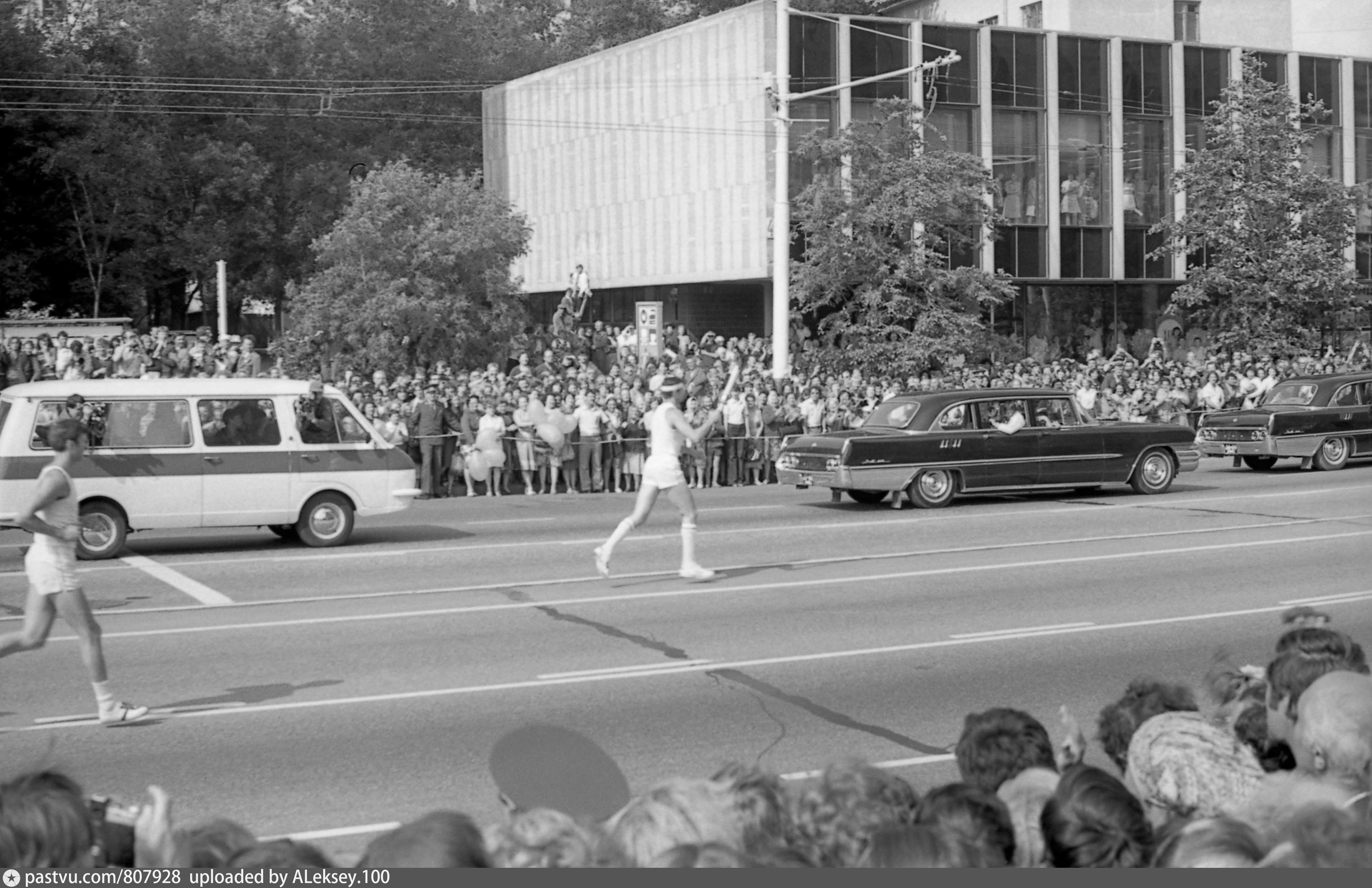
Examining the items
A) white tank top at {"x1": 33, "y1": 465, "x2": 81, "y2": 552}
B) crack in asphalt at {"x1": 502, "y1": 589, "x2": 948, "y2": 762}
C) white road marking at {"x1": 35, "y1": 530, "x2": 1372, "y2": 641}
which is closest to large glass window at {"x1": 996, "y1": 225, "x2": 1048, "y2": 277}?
white road marking at {"x1": 35, "y1": 530, "x2": 1372, "y2": 641}

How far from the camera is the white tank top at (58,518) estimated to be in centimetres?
911

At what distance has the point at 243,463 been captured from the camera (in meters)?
17.5

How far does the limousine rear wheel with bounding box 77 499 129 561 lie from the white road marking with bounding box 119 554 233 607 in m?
0.19

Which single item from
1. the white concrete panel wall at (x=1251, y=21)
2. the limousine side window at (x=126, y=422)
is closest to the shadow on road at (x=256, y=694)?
the limousine side window at (x=126, y=422)

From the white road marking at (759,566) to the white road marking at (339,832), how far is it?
6773mm

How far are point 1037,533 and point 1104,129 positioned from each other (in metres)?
31.6

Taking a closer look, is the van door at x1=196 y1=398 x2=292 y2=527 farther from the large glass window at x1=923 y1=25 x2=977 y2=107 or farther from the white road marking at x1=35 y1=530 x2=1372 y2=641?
the large glass window at x1=923 y1=25 x2=977 y2=107

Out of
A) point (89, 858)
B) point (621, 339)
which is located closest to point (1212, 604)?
point (89, 858)

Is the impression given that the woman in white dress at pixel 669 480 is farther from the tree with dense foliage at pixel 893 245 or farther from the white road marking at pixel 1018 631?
the tree with dense foliage at pixel 893 245

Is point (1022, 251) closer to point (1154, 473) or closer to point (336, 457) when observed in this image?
point (1154, 473)

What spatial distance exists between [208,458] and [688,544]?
5.96 m

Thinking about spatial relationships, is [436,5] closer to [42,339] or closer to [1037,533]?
[42,339]

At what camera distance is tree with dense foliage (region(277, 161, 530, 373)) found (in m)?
34.0

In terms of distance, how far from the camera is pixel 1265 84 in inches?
A: 1681
